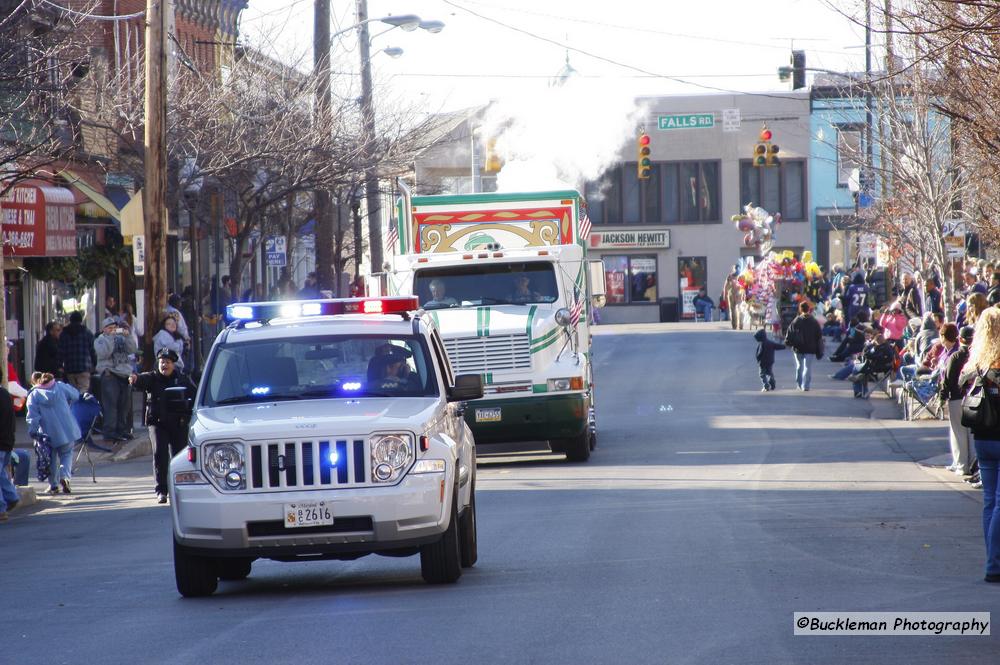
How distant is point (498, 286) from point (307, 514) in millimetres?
10676

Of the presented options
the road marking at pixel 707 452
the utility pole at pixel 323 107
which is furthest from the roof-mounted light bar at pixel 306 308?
the utility pole at pixel 323 107

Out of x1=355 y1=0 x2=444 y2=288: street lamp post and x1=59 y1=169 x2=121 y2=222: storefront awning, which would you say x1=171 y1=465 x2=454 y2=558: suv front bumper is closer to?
x1=59 y1=169 x2=121 y2=222: storefront awning

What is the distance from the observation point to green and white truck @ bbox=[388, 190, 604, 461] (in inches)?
760

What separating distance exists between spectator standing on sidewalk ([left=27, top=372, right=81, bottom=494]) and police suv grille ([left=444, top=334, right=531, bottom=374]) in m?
4.77

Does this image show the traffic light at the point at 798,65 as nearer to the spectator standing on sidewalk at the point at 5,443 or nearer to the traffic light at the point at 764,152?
→ the traffic light at the point at 764,152

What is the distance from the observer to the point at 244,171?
29.6 metres

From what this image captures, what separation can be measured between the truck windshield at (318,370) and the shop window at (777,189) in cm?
6139

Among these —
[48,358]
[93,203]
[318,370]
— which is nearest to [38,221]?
[48,358]

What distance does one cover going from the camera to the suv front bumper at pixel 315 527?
9.51 m

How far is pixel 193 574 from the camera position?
1006cm

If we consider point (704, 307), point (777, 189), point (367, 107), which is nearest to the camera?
point (367, 107)

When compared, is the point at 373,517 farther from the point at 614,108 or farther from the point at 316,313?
the point at 614,108

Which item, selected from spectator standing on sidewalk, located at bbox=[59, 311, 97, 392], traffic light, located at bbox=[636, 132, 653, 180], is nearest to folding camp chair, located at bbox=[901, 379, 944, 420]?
spectator standing on sidewalk, located at bbox=[59, 311, 97, 392]

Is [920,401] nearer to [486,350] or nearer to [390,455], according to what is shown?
[486,350]
